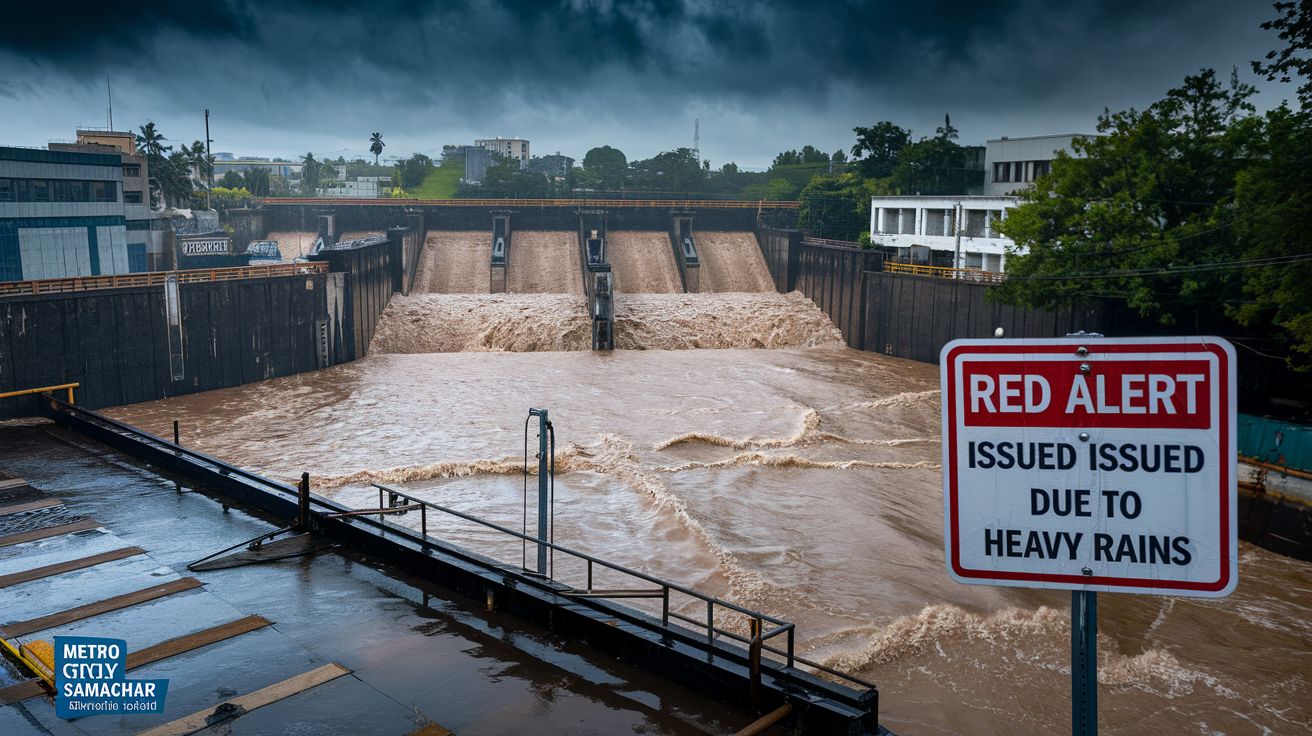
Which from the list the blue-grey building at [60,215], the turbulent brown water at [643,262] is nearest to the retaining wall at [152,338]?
the blue-grey building at [60,215]

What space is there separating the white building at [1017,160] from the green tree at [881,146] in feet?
49.2

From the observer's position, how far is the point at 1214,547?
3.40 metres

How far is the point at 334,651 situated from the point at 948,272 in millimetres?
44562

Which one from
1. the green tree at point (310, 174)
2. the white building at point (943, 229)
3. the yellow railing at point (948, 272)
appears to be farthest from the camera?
the green tree at point (310, 174)

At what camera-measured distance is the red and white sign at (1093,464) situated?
3.41m

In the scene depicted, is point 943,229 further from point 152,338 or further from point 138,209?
point 138,209

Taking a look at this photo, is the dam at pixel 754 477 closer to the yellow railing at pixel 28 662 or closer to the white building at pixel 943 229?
the yellow railing at pixel 28 662

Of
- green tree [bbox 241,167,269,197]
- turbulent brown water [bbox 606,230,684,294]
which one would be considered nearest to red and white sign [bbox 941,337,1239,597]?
turbulent brown water [bbox 606,230,684,294]

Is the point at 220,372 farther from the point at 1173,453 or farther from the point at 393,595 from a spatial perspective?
the point at 1173,453

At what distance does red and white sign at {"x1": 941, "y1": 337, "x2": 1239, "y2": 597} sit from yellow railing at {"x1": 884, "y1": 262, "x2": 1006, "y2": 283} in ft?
141

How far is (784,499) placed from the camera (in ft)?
81.6

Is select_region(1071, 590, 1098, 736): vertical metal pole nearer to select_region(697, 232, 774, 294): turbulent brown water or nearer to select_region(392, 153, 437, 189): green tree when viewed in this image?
select_region(697, 232, 774, 294): turbulent brown water

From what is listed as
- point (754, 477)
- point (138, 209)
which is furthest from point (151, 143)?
point (754, 477)

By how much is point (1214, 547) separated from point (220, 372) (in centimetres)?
3980
